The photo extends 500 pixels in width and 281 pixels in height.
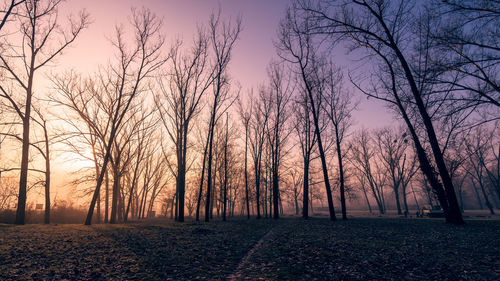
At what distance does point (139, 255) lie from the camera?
718cm

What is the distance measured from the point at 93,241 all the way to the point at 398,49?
67.7ft

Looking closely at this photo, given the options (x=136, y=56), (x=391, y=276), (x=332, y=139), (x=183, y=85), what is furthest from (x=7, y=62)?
(x=332, y=139)

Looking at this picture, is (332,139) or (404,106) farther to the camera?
(332,139)

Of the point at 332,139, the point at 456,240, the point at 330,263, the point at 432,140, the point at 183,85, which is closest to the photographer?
the point at 330,263

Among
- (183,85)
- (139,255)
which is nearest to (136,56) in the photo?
(183,85)

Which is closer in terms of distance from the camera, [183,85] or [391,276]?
[391,276]

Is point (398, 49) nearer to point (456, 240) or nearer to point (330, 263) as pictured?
point (456, 240)

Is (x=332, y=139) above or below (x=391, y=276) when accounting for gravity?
above

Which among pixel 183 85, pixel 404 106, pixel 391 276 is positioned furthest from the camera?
pixel 183 85

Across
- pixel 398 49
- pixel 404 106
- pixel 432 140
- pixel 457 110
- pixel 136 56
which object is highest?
pixel 136 56

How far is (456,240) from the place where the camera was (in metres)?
7.67

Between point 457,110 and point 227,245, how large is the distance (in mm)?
14397

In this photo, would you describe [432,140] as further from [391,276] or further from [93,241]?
[93,241]

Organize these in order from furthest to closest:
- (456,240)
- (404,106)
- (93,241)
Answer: (404,106) < (93,241) < (456,240)
